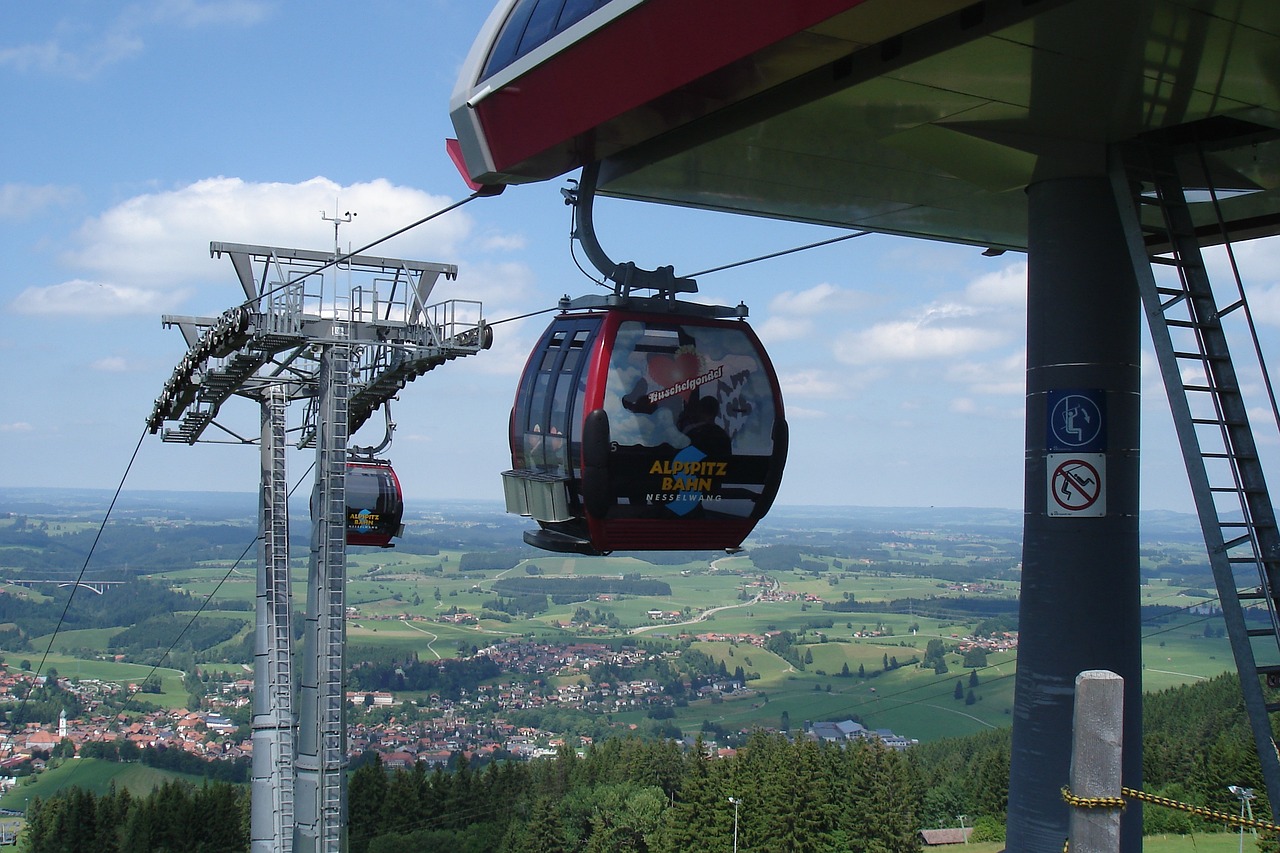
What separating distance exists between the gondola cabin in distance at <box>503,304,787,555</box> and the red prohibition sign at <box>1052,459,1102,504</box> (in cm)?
189

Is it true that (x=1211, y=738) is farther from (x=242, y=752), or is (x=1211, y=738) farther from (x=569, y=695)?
(x=569, y=695)

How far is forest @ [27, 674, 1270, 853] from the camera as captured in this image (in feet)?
105

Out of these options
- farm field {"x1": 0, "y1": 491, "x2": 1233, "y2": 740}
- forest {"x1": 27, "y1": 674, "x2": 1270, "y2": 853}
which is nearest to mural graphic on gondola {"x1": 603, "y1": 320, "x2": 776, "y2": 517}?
forest {"x1": 27, "y1": 674, "x2": 1270, "y2": 853}

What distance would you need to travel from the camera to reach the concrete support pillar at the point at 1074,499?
5.94 m

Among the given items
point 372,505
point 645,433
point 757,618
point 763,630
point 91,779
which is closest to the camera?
point 645,433

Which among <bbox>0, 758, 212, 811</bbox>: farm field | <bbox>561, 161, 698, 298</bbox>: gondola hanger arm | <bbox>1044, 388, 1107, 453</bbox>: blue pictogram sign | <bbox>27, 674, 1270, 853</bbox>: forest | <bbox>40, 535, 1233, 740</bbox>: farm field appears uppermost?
<bbox>561, 161, 698, 298</bbox>: gondola hanger arm

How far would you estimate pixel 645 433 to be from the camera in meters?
6.88

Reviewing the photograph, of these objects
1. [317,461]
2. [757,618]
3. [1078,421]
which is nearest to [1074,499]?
[1078,421]

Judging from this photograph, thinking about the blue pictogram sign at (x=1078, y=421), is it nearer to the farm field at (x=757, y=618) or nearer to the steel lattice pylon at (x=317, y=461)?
the steel lattice pylon at (x=317, y=461)

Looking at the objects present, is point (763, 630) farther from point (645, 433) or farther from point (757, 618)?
point (645, 433)

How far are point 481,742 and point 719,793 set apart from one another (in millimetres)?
47471

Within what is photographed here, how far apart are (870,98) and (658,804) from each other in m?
34.3

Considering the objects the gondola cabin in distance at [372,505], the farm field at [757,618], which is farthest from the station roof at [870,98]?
the farm field at [757,618]

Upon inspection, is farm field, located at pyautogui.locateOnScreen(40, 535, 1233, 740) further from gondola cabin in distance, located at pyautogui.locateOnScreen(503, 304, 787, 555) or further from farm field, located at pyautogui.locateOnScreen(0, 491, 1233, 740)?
gondola cabin in distance, located at pyautogui.locateOnScreen(503, 304, 787, 555)
